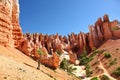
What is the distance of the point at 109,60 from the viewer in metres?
61.7

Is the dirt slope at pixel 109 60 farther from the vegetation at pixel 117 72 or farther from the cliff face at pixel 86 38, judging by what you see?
the cliff face at pixel 86 38

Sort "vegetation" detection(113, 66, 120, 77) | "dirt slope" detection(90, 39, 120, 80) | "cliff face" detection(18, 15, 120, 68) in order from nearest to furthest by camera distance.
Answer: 1. "vegetation" detection(113, 66, 120, 77)
2. "dirt slope" detection(90, 39, 120, 80)
3. "cliff face" detection(18, 15, 120, 68)

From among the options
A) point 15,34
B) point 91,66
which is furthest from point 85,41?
point 15,34

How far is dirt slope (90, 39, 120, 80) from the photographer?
55.4 m

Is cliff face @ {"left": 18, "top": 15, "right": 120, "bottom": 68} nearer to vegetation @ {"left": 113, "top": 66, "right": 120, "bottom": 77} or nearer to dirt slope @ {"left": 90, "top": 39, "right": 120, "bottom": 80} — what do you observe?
dirt slope @ {"left": 90, "top": 39, "right": 120, "bottom": 80}

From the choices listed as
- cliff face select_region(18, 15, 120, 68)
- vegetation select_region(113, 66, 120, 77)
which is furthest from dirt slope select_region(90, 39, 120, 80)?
cliff face select_region(18, 15, 120, 68)

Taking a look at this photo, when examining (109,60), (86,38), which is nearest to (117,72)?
(109,60)

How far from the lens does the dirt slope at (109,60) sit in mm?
55391

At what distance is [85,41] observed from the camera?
8931 cm

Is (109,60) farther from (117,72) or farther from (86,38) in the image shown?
(86,38)

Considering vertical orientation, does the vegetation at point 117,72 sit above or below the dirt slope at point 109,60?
below

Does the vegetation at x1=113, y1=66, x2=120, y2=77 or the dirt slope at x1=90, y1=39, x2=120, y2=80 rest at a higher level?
the dirt slope at x1=90, y1=39, x2=120, y2=80

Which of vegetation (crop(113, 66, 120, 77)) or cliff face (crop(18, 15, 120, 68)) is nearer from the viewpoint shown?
vegetation (crop(113, 66, 120, 77))

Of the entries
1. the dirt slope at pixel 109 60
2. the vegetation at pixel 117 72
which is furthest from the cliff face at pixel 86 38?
the vegetation at pixel 117 72
